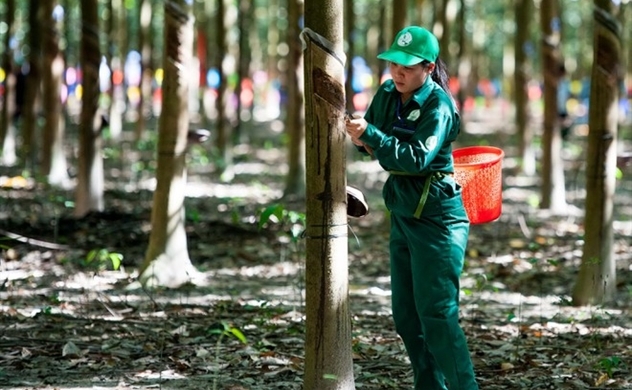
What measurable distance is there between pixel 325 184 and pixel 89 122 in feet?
21.7

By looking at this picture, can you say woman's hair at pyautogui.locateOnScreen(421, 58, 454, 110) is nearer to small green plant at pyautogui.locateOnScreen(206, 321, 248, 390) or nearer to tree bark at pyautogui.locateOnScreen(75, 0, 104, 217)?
small green plant at pyautogui.locateOnScreen(206, 321, 248, 390)

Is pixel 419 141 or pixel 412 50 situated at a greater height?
pixel 412 50

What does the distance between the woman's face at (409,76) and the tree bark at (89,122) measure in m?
6.59

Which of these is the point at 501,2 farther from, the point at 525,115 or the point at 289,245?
the point at 289,245

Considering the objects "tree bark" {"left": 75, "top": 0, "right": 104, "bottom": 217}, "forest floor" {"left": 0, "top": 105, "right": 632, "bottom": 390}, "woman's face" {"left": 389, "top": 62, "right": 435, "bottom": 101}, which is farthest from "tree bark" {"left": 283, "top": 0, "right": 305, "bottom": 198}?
"woman's face" {"left": 389, "top": 62, "right": 435, "bottom": 101}

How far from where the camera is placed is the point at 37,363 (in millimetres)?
5336

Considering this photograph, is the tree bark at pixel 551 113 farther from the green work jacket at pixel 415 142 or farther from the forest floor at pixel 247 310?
the green work jacket at pixel 415 142

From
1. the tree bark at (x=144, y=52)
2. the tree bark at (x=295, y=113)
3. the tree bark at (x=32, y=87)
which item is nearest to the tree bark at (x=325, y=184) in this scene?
the tree bark at (x=295, y=113)

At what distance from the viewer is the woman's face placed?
4.20 meters

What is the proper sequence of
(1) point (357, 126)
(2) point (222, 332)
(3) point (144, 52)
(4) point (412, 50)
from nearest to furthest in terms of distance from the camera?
(1) point (357, 126), (4) point (412, 50), (2) point (222, 332), (3) point (144, 52)

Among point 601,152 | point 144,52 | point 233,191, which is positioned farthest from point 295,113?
point 144,52

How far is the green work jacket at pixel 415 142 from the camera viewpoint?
402 centimetres

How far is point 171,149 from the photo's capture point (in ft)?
24.1

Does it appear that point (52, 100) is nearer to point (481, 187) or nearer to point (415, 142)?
point (481, 187)
